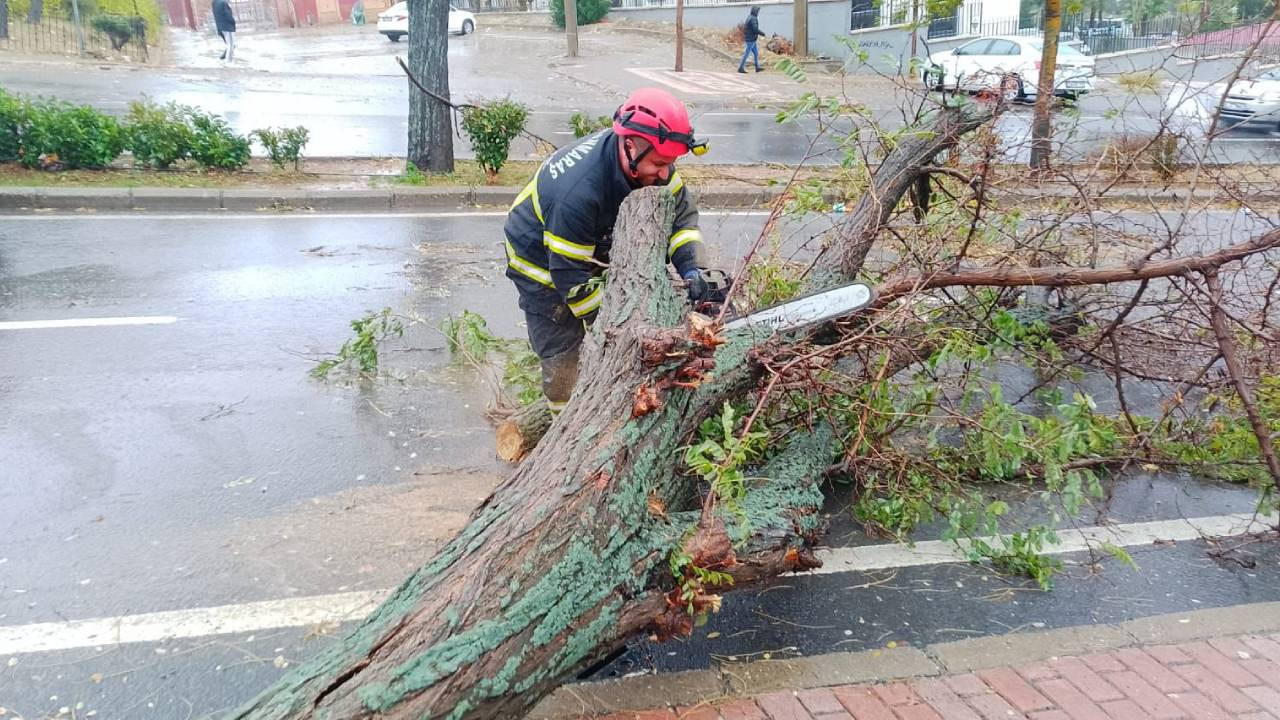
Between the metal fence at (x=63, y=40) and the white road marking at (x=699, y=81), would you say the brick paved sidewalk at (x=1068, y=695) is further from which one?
the metal fence at (x=63, y=40)

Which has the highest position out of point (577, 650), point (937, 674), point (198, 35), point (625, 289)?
point (198, 35)

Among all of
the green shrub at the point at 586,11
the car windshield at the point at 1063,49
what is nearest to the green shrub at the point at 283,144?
the car windshield at the point at 1063,49

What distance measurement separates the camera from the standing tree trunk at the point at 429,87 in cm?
899

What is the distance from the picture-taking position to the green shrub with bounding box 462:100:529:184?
9.05 m

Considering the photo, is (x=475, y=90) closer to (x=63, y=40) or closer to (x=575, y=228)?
(x=63, y=40)

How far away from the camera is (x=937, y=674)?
273cm

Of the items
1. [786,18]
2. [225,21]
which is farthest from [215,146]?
[786,18]

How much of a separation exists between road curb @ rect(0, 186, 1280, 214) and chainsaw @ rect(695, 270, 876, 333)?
4.59 meters

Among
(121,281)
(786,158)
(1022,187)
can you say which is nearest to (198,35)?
(786,158)

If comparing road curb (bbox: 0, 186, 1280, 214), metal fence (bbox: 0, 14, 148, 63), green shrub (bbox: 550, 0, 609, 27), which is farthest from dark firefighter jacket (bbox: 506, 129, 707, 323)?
green shrub (bbox: 550, 0, 609, 27)

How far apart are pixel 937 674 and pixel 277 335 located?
426 cm

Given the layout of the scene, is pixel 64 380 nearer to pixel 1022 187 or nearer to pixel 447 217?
pixel 447 217

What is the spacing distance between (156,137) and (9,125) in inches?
50.2

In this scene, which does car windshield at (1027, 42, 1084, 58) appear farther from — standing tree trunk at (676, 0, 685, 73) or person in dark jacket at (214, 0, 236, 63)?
person in dark jacket at (214, 0, 236, 63)
